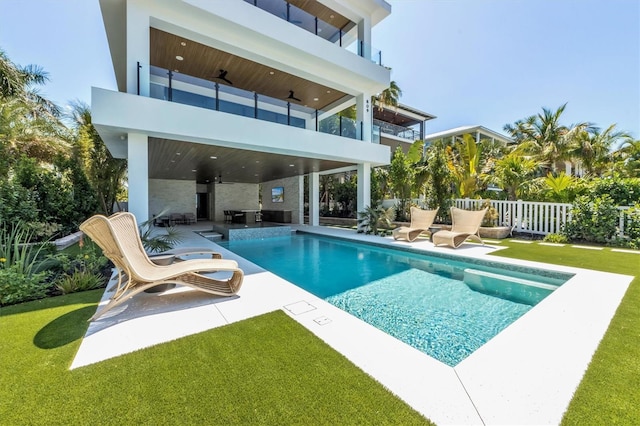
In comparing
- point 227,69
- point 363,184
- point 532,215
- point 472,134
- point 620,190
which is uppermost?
point 472,134

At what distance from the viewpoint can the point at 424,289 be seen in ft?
19.1

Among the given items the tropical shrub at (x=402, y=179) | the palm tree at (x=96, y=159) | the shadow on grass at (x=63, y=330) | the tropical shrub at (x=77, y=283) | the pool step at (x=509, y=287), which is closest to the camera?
the shadow on grass at (x=63, y=330)

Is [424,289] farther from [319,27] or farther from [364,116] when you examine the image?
[319,27]

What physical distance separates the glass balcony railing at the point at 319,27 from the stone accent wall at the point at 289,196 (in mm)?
8506

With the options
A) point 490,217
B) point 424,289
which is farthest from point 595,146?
point 424,289

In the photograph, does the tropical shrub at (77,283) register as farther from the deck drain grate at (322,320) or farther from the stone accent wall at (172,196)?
the stone accent wall at (172,196)

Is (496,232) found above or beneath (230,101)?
beneath

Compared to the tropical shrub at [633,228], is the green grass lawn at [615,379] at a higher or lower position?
lower

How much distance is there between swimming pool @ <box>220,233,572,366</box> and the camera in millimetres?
3928

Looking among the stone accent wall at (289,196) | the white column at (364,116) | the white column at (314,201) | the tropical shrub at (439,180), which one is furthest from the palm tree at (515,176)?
the stone accent wall at (289,196)

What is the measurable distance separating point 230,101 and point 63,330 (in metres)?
7.76

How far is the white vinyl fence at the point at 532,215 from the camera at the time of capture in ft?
35.0

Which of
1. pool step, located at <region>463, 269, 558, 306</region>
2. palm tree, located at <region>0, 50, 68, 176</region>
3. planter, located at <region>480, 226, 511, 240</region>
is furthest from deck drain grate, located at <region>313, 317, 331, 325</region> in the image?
palm tree, located at <region>0, 50, 68, 176</region>

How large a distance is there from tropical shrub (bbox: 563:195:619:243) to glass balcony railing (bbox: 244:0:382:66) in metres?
9.81
